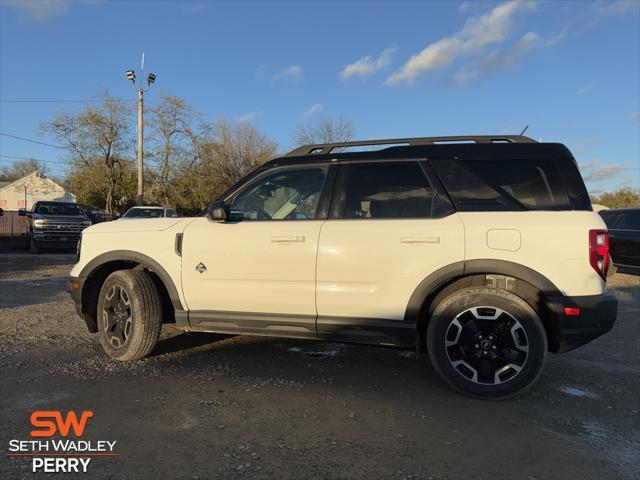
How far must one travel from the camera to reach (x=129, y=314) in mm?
4648

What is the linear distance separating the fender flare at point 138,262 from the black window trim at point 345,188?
164cm

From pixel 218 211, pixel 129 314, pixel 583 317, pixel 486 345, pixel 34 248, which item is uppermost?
pixel 218 211

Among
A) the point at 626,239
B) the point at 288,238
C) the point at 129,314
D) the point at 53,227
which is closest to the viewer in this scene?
the point at 288,238

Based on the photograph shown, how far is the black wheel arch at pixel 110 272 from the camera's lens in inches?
180

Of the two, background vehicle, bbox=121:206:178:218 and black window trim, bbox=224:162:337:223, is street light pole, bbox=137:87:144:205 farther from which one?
black window trim, bbox=224:162:337:223

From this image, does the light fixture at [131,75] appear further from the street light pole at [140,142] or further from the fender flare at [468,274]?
the fender flare at [468,274]

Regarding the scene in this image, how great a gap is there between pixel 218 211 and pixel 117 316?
1532 millimetres

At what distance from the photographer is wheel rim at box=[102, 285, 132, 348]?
4648 mm

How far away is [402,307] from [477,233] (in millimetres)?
833

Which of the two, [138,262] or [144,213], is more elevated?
[144,213]

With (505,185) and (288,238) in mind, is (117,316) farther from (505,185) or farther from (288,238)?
(505,185)

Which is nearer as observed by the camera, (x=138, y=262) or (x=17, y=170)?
(x=138, y=262)

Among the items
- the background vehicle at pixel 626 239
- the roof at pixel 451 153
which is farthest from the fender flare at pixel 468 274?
the background vehicle at pixel 626 239

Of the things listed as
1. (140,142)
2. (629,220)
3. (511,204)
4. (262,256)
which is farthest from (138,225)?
(140,142)
